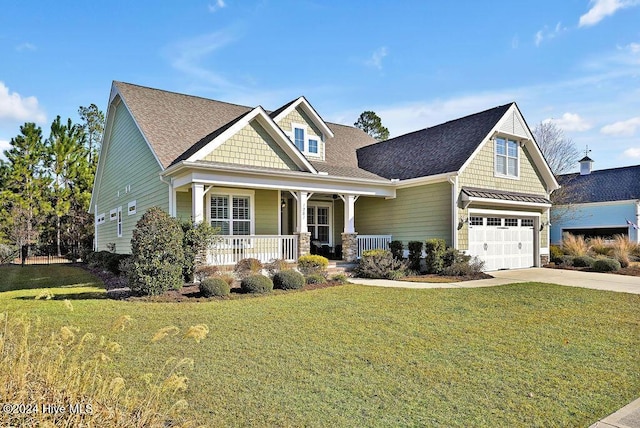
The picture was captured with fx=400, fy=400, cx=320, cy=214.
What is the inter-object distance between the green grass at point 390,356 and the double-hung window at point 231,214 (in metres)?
5.47

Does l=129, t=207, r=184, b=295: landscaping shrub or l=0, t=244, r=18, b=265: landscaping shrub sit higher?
l=129, t=207, r=184, b=295: landscaping shrub

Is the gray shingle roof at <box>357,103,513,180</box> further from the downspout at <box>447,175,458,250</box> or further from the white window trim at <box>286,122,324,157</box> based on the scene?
the white window trim at <box>286,122,324,157</box>

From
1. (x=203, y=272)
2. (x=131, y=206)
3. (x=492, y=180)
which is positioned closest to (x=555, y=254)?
(x=492, y=180)

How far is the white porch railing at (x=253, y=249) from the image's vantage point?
42.9 feet

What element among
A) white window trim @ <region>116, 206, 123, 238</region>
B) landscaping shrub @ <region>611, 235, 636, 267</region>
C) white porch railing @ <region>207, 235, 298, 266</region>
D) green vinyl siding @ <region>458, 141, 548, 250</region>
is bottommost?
landscaping shrub @ <region>611, 235, 636, 267</region>

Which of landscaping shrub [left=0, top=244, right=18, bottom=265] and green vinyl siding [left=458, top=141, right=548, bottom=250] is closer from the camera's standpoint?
green vinyl siding [left=458, top=141, right=548, bottom=250]

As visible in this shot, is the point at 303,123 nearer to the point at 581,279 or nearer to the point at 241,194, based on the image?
the point at 241,194

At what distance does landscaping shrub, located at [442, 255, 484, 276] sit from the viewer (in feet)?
46.7

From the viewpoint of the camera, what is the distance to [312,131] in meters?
18.0

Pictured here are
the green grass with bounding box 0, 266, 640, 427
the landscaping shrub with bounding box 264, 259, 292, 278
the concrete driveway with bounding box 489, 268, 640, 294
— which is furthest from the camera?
the landscaping shrub with bounding box 264, 259, 292, 278

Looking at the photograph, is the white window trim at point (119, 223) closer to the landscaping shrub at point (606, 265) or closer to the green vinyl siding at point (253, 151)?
the green vinyl siding at point (253, 151)

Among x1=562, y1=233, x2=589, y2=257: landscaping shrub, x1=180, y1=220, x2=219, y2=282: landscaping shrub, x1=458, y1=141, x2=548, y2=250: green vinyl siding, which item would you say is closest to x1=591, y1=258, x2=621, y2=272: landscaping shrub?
x1=458, y1=141, x2=548, y2=250: green vinyl siding

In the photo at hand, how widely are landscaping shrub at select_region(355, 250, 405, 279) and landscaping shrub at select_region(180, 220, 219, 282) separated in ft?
18.4

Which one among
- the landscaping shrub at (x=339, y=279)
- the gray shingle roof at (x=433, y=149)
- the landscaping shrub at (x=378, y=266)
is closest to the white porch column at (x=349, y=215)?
the landscaping shrub at (x=378, y=266)
